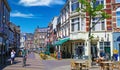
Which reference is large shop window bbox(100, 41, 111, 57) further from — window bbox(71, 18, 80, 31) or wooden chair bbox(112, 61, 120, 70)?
wooden chair bbox(112, 61, 120, 70)

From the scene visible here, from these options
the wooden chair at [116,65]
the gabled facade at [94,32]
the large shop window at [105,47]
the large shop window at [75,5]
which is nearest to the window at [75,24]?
the gabled facade at [94,32]

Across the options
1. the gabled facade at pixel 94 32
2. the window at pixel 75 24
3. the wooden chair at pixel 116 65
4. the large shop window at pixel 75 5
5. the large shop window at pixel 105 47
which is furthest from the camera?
the large shop window at pixel 75 5

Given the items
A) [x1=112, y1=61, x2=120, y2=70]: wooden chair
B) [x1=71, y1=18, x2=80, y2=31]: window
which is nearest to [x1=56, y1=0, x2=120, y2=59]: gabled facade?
[x1=71, y1=18, x2=80, y2=31]: window

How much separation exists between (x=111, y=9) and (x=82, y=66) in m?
20.3

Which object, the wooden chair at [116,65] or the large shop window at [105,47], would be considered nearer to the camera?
the wooden chair at [116,65]

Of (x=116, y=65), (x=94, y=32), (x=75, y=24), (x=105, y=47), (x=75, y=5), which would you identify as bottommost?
(x=116, y=65)

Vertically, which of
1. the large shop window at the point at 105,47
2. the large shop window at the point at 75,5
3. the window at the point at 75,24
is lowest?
→ the large shop window at the point at 105,47

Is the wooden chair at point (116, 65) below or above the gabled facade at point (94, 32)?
below

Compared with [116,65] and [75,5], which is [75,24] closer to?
[75,5]

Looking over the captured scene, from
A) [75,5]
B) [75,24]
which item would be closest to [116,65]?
[75,24]

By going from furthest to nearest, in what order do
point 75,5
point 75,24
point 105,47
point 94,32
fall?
point 75,5 < point 75,24 < point 94,32 < point 105,47

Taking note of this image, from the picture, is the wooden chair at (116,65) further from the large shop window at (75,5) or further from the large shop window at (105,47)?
the large shop window at (75,5)

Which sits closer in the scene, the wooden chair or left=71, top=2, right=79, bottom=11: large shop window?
the wooden chair

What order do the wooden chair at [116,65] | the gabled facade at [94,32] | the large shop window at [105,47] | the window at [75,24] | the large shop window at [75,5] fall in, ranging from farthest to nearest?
the large shop window at [75,5]
the window at [75,24]
the large shop window at [105,47]
the gabled facade at [94,32]
the wooden chair at [116,65]
